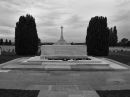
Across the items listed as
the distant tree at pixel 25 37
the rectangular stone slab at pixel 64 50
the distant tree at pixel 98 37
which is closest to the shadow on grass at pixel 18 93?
the rectangular stone slab at pixel 64 50

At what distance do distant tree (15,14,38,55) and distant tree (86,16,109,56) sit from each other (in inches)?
265

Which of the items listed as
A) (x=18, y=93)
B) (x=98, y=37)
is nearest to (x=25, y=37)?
(x=98, y=37)

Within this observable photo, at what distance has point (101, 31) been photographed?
23016 mm

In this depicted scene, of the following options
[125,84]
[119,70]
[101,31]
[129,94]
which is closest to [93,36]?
[101,31]

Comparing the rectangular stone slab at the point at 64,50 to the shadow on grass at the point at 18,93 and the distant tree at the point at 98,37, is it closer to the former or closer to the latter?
the distant tree at the point at 98,37

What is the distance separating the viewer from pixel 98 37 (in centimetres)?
2278

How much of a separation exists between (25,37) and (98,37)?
875 cm

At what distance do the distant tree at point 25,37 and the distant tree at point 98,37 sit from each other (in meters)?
6.74

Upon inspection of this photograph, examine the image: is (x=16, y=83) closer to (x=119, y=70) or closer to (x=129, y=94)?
(x=129, y=94)

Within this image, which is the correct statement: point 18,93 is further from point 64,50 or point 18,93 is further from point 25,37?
point 25,37

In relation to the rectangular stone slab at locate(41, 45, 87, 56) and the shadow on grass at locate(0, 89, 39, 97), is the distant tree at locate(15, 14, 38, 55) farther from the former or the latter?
the shadow on grass at locate(0, 89, 39, 97)

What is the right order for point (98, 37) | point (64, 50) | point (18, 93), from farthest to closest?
point (98, 37) < point (64, 50) < point (18, 93)

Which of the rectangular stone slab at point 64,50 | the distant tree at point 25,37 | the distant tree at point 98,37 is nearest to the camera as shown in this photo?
the rectangular stone slab at point 64,50

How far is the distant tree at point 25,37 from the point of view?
74.4 feet
